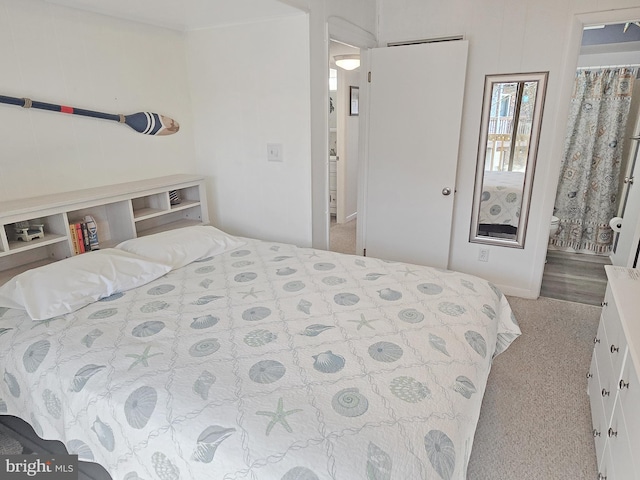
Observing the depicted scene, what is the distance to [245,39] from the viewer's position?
2.64m

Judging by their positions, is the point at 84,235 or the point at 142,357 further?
the point at 84,235

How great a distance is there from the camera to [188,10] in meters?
2.35

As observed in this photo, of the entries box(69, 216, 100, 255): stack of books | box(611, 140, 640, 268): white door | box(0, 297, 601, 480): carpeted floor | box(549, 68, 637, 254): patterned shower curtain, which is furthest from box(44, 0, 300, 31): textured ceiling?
box(549, 68, 637, 254): patterned shower curtain

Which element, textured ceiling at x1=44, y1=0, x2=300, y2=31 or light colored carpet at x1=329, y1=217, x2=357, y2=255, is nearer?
textured ceiling at x1=44, y1=0, x2=300, y2=31

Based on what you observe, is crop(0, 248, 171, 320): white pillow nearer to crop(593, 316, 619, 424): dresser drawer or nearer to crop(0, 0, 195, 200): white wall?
crop(0, 0, 195, 200): white wall

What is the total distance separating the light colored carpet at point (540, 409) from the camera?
172cm

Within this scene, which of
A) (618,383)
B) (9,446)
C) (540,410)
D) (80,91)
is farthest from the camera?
(80,91)

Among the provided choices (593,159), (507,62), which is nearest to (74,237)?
(507,62)

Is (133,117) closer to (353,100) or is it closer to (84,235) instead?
(84,235)

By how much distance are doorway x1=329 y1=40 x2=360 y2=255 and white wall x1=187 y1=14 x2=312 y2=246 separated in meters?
1.89

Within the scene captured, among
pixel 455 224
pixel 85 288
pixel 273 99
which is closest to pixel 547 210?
pixel 455 224

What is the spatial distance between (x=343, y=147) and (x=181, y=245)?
3.54m

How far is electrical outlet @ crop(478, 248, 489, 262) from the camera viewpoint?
3402mm

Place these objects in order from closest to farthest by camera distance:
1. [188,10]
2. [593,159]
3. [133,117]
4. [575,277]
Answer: [188,10] < [133,117] < [575,277] < [593,159]
